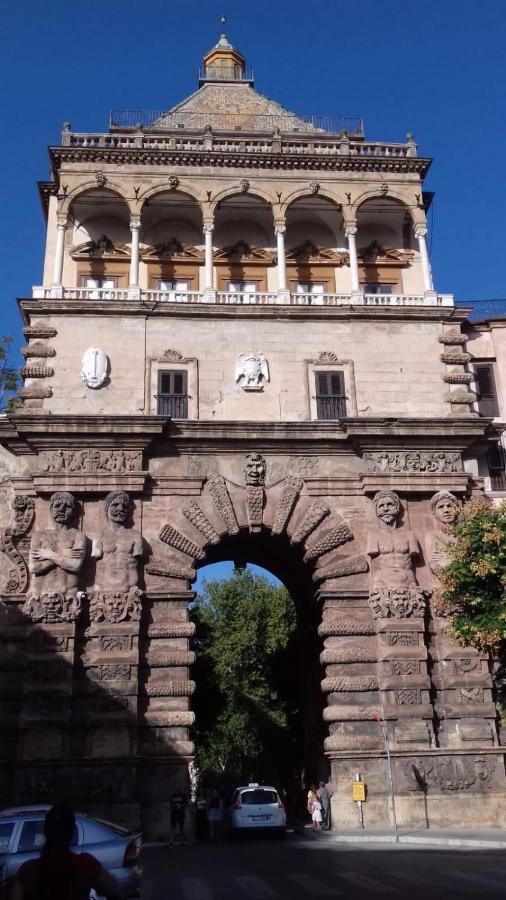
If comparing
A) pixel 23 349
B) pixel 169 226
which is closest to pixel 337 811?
pixel 23 349

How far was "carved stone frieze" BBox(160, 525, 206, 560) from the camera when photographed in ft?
75.2

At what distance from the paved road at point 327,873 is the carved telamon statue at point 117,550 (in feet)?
22.5

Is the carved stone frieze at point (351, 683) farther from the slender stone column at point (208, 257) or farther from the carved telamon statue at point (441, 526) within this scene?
the slender stone column at point (208, 257)

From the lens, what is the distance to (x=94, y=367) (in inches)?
963

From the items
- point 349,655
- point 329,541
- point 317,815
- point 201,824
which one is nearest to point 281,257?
point 329,541

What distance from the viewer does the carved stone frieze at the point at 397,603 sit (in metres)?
22.3

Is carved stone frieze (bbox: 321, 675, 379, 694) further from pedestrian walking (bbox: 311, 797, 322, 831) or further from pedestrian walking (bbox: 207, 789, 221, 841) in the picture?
pedestrian walking (bbox: 207, 789, 221, 841)

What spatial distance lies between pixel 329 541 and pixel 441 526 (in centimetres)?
318

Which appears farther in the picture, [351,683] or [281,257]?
[281,257]

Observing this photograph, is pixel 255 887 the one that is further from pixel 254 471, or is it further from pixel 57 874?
pixel 254 471

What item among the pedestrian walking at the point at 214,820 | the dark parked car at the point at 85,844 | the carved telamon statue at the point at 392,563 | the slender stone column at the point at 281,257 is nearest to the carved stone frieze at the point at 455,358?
the carved telamon statue at the point at 392,563

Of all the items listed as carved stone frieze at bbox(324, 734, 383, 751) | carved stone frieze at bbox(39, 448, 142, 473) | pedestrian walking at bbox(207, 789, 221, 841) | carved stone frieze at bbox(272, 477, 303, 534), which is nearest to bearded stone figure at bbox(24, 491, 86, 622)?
carved stone frieze at bbox(39, 448, 142, 473)

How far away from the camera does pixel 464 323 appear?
2752 cm

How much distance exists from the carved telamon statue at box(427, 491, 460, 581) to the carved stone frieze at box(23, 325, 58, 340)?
12.1 metres
